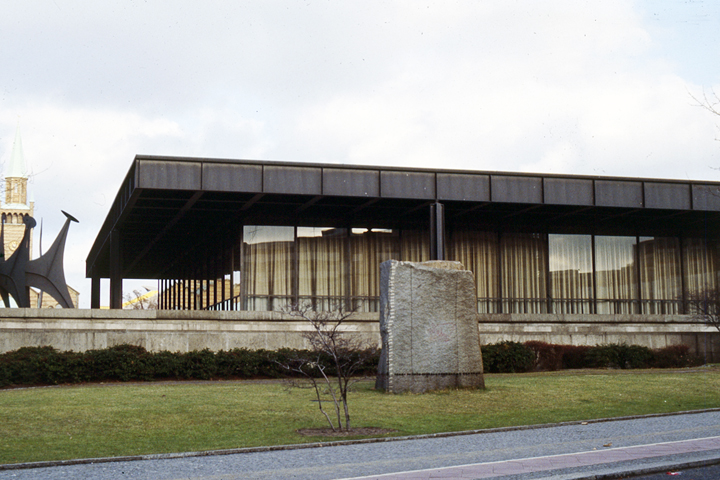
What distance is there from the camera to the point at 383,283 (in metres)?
20.0

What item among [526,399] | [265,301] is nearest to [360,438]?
[526,399]

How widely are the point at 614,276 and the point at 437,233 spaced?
1204 centimetres

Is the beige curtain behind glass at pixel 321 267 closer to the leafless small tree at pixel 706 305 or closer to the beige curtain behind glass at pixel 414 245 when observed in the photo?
the beige curtain behind glass at pixel 414 245

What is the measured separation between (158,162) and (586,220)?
20.7 meters

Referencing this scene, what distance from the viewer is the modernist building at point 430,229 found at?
31281 mm

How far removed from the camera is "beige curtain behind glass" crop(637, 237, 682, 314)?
3878 centimetres

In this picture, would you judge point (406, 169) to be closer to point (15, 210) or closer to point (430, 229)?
point (430, 229)

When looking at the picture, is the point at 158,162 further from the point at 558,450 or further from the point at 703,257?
the point at 703,257

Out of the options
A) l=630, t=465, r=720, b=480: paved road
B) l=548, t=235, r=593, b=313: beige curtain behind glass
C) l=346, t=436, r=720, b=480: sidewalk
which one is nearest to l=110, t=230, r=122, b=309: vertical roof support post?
l=548, t=235, r=593, b=313: beige curtain behind glass

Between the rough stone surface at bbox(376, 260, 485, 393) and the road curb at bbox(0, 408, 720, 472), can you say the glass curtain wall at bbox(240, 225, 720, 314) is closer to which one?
the rough stone surface at bbox(376, 260, 485, 393)

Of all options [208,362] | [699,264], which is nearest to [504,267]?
[699,264]

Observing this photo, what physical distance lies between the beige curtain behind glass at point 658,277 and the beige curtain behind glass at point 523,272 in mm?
5136

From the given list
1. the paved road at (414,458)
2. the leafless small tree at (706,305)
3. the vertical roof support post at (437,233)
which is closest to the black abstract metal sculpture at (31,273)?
the vertical roof support post at (437,233)

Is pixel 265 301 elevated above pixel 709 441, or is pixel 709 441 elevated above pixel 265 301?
pixel 265 301
